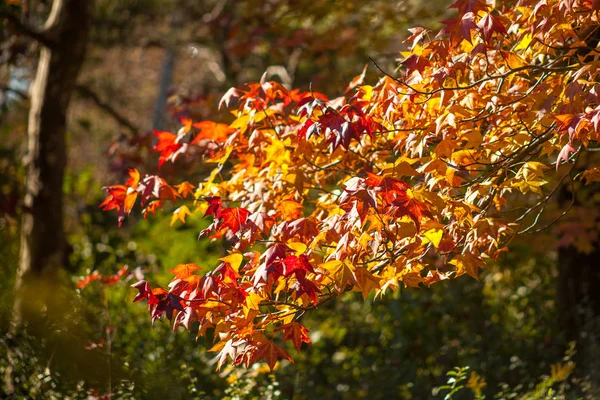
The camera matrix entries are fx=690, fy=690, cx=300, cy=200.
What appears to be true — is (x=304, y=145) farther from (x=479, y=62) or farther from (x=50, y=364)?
(x=50, y=364)

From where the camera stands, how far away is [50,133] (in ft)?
17.0

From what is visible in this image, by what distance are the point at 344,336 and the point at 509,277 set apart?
6.64ft

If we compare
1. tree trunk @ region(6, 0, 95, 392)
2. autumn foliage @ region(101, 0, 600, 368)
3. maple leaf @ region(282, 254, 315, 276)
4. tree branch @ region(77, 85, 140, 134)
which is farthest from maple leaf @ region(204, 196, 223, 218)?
tree branch @ region(77, 85, 140, 134)

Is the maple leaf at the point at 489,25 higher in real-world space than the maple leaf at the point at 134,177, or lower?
higher

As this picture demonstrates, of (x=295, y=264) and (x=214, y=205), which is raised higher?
(x=214, y=205)

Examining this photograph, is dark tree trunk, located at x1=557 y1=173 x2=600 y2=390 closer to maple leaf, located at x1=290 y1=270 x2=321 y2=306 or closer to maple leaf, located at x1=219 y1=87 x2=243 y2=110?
maple leaf, located at x1=219 y1=87 x2=243 y2=110

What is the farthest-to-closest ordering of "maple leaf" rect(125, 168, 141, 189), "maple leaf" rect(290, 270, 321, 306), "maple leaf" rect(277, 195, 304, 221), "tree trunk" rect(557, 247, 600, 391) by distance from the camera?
"tree trunk" rect(557, 247, 600, 391), "maple leaf" rect(125, 168, 141, 189), "maple leaf" rect(277, 195, 304, 221), "maple leaf" rect(290, 270, 321, 306)

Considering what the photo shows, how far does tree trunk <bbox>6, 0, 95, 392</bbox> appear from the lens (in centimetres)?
512

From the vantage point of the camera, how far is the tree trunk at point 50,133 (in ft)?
16.8

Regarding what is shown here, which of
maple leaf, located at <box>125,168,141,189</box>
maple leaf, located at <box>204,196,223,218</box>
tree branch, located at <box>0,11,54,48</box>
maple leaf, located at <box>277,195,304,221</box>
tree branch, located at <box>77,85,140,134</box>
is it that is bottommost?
maple leaf, located at <box>204,196,223,218</box>

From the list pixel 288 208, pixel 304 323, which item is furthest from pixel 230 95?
pixel 304 323

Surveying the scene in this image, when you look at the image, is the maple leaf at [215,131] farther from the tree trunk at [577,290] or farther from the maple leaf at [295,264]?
the tree trunk at [577,290]

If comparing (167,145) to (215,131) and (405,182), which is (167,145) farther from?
(405,182)

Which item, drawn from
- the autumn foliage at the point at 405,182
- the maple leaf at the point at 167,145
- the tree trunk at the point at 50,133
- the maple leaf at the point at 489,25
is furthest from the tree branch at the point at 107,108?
the maple leaf at the point at 489,25
